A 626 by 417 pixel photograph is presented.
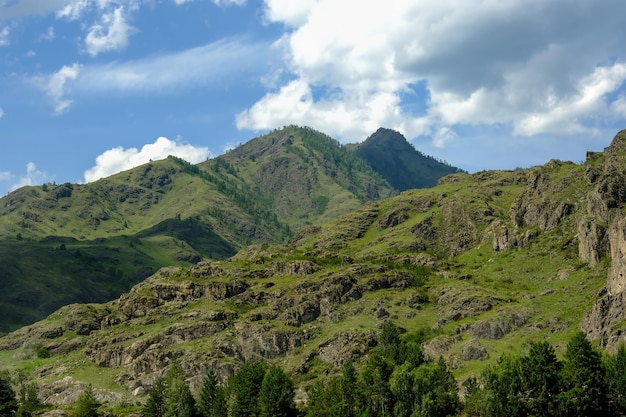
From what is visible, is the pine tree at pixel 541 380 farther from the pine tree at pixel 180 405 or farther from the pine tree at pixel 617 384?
the pine tree at pixel 180 405

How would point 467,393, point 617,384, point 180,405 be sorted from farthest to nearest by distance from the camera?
1. point 180,405
2. point 467,393
3. point 617,384

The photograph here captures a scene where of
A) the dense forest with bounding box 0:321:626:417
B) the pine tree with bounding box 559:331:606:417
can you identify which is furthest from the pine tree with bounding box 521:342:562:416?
the pine tree with bounding box 559:331:606:417

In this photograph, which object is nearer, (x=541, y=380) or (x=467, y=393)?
(x=541, y=380)

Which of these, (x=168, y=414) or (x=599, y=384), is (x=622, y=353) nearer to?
(x=599, y=384)

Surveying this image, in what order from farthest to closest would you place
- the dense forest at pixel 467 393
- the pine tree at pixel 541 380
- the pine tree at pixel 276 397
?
1. the pine tree at pixel 276 397
2. the pine tree at pixel 541 380
3. the dense forest at pixel 467 393

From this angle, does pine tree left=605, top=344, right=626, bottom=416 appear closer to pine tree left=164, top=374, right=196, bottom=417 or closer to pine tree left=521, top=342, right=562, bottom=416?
pine tree left=521, top=342, right=562, bottom=416

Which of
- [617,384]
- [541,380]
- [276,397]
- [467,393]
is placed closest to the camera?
[617,384]

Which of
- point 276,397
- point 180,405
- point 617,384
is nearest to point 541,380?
point 617,384

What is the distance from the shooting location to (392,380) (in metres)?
192

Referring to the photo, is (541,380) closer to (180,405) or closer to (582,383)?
(582,383)

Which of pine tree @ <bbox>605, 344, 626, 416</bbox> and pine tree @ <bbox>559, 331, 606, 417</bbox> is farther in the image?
pine tree @ <bbox>559, 331, 606, 417</bbox>

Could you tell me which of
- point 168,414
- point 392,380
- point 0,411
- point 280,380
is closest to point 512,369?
point 392,380

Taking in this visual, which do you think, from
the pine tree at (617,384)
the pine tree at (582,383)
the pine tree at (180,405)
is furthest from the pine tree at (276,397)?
the pine tree at (617,384)

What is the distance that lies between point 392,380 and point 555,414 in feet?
158
